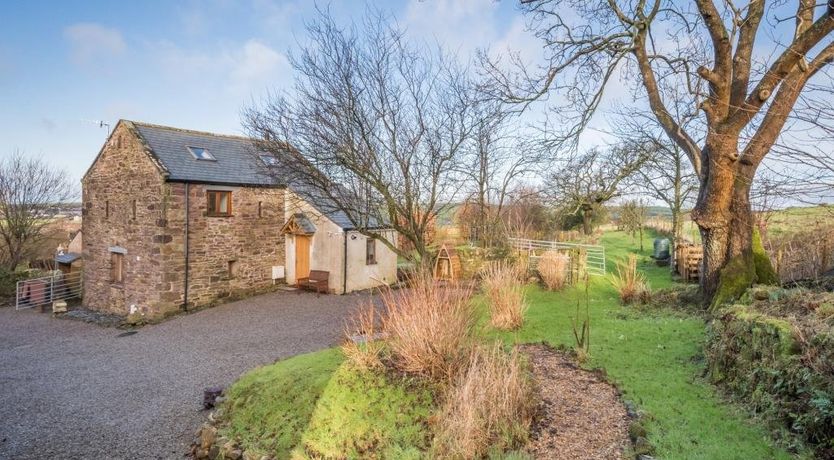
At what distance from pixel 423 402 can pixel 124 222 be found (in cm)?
1551

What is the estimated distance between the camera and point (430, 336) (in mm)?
4938

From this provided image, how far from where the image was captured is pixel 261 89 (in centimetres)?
1074

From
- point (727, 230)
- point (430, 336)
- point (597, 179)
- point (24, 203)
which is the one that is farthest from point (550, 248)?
point (24, 203)

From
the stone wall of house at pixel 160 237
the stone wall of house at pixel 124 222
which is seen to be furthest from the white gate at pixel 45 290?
the stone wall of house at pixel 160 237

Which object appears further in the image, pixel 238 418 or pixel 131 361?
pixel 131 361

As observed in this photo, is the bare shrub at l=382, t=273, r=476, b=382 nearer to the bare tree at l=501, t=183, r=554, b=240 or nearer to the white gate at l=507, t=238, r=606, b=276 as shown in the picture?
the white gate at l=507, t=238, r=606, b=276

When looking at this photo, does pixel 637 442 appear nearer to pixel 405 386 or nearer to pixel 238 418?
pixel 405 386

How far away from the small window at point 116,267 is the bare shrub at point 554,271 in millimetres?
14646

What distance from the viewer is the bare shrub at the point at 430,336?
4.86m

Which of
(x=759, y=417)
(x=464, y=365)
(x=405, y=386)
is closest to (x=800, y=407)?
(x=759, y=417)

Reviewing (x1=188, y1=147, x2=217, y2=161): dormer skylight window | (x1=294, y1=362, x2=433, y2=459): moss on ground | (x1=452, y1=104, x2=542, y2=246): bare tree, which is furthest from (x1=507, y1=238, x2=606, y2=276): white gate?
(x1=188, y1=147, x2=217, y2=161): dormer skylight window

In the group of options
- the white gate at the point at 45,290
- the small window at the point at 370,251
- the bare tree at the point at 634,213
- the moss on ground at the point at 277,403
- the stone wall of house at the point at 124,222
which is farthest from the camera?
the bare tree at the point at 634,213

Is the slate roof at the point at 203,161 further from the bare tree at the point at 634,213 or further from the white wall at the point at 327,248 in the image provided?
the bare tree at the point at 634,213

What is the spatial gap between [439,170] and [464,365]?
273 inches
